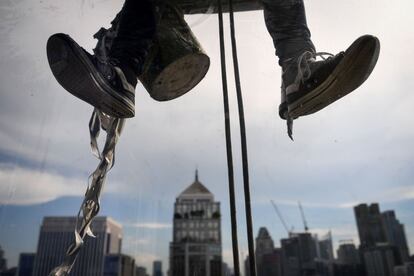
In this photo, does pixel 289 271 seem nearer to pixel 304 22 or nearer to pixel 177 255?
pixel 177 255

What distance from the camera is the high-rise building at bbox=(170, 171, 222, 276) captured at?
68.2 metres

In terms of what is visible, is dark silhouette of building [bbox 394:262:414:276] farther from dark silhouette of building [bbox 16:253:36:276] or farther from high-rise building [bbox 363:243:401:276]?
dark silhouette of building [bbox 16:253:36:276]

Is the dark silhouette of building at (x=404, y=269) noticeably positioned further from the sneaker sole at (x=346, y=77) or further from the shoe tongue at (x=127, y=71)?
the shoe tongue at (x=127, y=71)

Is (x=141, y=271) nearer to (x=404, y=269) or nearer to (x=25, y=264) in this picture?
(x=25, y=264)

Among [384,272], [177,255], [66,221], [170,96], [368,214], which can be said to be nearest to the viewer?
[170,96]

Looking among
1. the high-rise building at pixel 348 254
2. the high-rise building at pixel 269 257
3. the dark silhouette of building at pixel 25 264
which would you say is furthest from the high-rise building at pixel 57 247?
the high-rise building at pixel 348 254

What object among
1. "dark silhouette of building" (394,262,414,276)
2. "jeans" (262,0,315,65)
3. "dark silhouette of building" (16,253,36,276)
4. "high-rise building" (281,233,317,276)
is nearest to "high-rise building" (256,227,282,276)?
"high-rise building" (281,233,317,276)

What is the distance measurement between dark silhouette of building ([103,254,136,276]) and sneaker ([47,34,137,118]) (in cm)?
9233

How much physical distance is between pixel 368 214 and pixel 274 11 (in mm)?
99232

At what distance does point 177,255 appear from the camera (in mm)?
70000

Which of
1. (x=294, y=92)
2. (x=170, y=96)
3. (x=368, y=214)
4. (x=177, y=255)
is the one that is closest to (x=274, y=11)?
(x=294, y=92)

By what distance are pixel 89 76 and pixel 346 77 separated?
3.38ft

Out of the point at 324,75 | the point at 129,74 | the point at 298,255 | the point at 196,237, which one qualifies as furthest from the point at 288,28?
the point at 298,255

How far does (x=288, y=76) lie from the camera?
1492mm
